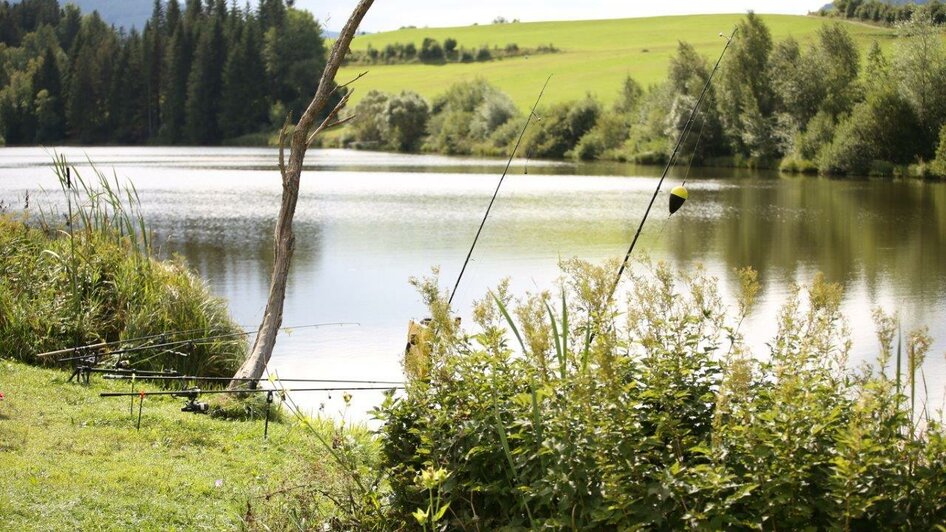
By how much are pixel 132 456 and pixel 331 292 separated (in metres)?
10.3

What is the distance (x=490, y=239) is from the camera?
886 inches

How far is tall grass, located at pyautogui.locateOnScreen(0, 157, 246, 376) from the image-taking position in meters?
8.80

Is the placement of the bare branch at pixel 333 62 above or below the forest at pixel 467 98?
below

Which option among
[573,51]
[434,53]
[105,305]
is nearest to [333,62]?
[105,305]

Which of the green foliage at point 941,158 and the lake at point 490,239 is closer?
the lake at point 490,239

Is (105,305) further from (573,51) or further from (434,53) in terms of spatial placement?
(434,53)

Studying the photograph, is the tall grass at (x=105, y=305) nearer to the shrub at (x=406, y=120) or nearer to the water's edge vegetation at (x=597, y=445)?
the water's edge vegetation at (x=597, y=445)

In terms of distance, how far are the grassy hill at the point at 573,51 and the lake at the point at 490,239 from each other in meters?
34.7

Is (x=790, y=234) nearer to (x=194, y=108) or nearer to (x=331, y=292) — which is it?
(x=331, y=292)

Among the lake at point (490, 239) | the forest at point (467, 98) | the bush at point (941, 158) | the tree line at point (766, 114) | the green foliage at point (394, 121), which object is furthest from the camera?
the green foliage at point (394, 121)

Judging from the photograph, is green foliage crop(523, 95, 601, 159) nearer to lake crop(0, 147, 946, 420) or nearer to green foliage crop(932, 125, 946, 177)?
lake crop(0, 147, 946, 420)

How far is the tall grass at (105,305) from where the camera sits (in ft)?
28.9

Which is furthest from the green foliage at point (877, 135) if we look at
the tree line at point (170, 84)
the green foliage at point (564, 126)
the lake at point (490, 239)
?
the tree line at point (170, 84)

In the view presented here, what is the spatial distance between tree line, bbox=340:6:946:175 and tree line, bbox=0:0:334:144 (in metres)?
20.6
